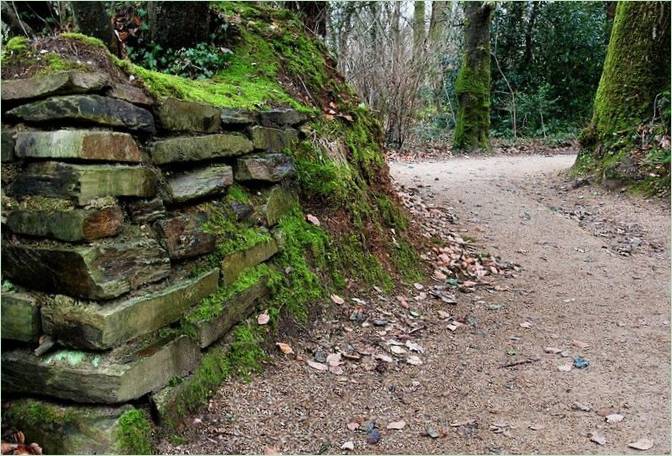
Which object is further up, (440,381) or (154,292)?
(154,292)

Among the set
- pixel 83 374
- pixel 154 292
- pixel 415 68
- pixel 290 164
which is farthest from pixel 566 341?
pixel 415 68

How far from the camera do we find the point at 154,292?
8.57 ft

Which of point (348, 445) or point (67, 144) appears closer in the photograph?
point (67, 144)

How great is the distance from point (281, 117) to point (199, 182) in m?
1.25

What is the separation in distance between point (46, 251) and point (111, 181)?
1.34ft

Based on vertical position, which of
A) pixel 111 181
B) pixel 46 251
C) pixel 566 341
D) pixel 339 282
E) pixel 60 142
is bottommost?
pixel 566 341

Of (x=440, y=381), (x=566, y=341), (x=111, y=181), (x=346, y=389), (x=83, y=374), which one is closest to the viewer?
(x=83, y=374)

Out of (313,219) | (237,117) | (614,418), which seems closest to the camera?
(614,418)

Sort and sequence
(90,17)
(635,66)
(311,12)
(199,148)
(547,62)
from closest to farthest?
(199,148) → (90,17) → (311,12) → (635,66) → (547,62)

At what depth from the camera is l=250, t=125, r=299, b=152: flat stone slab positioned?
3823 mm

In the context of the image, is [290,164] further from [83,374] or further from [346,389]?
[83,374]

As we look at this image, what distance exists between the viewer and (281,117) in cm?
421

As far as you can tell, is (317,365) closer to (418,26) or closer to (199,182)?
(199,182)

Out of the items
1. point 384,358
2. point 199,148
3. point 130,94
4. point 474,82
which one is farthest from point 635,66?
point 130,94
